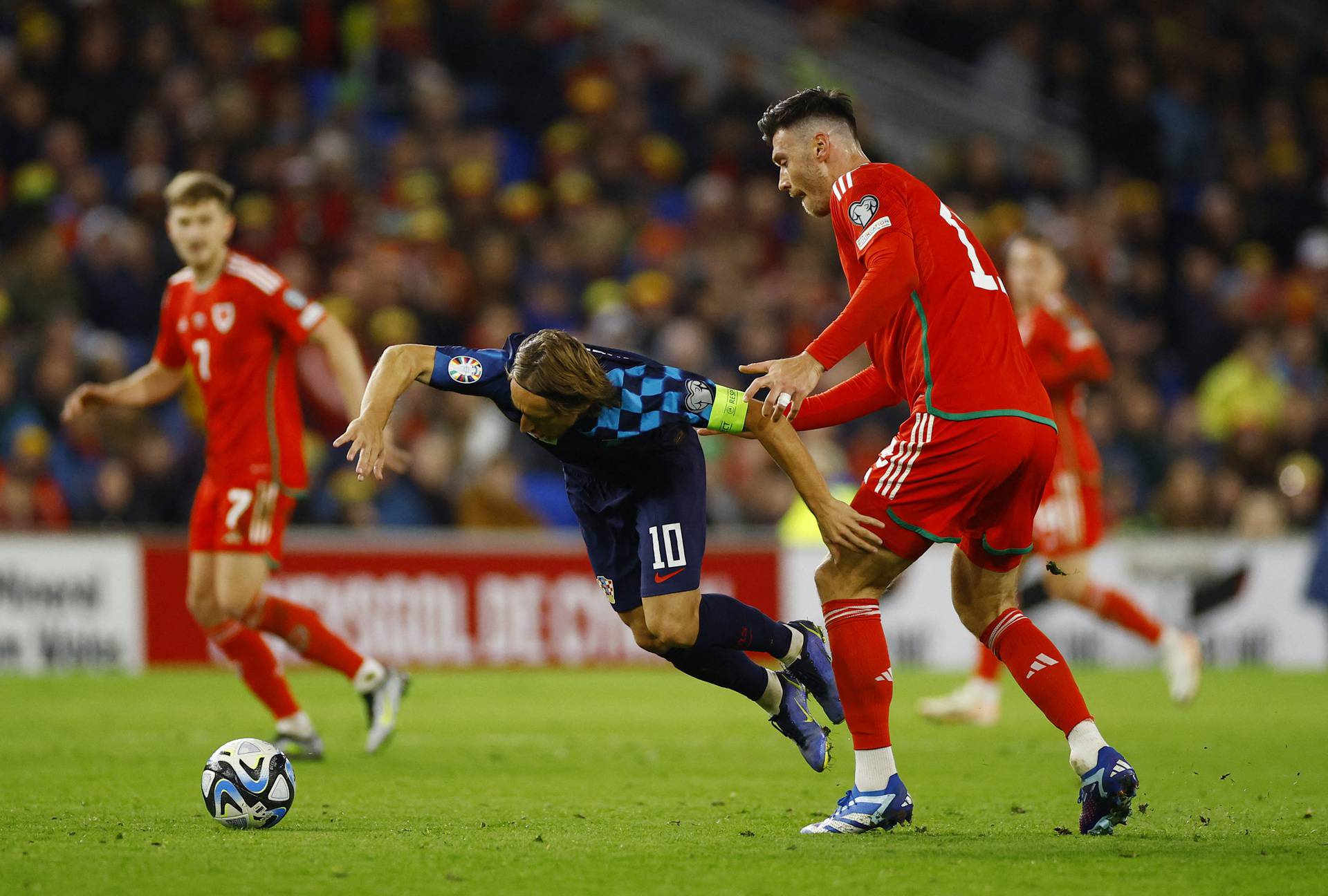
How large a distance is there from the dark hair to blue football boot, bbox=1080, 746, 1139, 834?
2.30m

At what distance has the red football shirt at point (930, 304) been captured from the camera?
5.46m

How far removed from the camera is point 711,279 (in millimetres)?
16984

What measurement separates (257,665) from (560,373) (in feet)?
10.9

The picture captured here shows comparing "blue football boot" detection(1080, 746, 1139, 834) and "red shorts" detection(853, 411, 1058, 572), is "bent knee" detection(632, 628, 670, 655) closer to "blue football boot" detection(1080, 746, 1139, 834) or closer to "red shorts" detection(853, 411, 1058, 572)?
"red shorts" detection(853, 411, 1058, 572)

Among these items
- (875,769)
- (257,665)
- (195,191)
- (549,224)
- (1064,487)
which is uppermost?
(549,224)

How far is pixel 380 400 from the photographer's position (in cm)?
557

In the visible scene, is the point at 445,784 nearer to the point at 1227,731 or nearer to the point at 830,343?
the point at 830,343

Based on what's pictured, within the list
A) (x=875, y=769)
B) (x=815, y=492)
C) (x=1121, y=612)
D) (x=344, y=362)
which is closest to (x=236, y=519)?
(x=344, y=362)

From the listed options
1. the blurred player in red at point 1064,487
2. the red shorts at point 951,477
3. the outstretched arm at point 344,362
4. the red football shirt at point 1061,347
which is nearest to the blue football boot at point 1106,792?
→ the red shorts at point 951,477

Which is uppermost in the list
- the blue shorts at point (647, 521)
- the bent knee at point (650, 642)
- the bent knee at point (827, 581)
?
the blue shorts at point (647, 521)

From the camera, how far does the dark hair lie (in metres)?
5.82

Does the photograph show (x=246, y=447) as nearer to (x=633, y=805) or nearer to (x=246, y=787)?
(x=246, y=787)

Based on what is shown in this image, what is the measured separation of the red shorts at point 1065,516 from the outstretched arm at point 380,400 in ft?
16.7

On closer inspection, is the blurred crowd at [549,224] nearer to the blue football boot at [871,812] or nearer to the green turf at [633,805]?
the green turf at [633,805]
